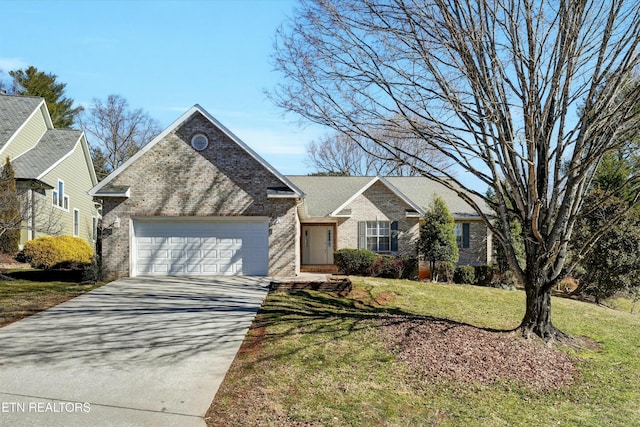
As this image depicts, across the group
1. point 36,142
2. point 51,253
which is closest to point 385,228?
point 51,253

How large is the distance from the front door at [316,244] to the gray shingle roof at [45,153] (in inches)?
468

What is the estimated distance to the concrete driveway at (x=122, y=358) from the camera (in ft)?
19.8

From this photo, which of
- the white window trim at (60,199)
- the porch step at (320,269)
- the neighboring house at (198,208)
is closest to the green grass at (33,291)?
the neighboring house at (198,208)

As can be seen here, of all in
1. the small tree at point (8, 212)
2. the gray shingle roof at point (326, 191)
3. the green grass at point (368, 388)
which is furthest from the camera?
the gray shingle roof at point (326, 191)

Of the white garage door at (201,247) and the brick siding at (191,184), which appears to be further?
the white garage door at (201,247)

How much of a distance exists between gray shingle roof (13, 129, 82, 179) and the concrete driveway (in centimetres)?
1184

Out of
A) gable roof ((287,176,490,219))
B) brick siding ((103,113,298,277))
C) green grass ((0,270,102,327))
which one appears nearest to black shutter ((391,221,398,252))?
gable roof ((287,176,490,219))

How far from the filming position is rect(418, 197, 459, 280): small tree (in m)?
20.8

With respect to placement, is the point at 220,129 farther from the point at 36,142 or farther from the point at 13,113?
the point at 36,142

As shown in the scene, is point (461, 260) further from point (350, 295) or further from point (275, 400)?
point (275, 400)

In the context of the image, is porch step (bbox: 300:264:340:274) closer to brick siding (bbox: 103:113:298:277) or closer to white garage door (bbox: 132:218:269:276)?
white garage door (bbox: 132:218:269:276)

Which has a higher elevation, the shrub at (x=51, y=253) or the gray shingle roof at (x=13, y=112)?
the gray shingle roof at (x=13, y=112)

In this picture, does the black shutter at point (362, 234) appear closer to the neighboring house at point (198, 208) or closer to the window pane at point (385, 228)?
the window pane at point (385, 228)

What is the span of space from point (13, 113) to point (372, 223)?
1770 cm
